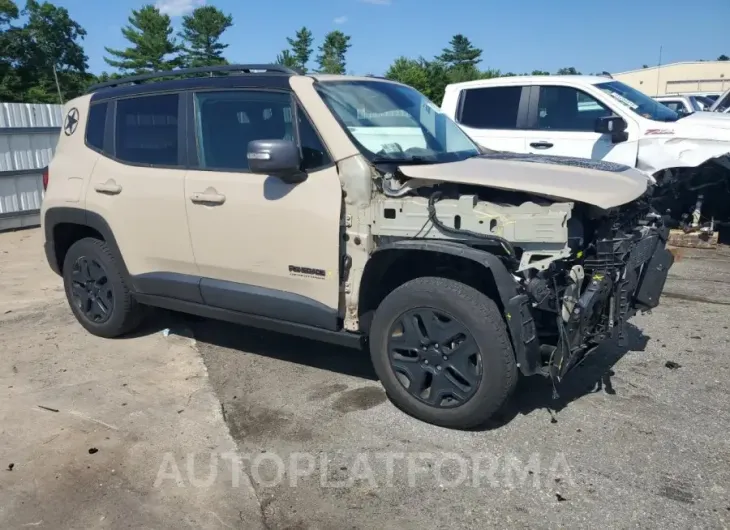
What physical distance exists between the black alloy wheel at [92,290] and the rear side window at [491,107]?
17.0 ft

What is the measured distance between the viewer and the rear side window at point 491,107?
823 centimetres

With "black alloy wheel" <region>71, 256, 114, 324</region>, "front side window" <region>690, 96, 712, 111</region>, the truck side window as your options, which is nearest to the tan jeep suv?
"black alloy wheel" <region>71, 256, 114, 324</region>

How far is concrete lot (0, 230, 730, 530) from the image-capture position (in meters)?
3.03

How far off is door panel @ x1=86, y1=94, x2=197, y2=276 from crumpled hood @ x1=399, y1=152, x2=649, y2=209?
1.80 metres

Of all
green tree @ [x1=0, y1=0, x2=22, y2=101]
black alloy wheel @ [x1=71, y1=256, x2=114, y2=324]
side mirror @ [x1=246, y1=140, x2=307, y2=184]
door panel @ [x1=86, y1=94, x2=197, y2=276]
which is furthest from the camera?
green tree @ [x1=0, y1=0, x2=22, y2=101]

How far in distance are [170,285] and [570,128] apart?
17.5ft

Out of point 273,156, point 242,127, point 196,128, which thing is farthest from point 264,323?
point 196,128

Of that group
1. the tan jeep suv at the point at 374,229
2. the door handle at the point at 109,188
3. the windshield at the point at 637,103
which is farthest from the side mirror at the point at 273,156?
the windshield at the point at 637,103

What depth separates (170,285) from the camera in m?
4.80

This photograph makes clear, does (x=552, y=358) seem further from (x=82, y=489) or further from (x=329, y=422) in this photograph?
(x=82, y=489)

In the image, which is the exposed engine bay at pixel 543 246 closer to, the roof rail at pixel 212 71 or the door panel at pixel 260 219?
the door panel at pixel 260 219

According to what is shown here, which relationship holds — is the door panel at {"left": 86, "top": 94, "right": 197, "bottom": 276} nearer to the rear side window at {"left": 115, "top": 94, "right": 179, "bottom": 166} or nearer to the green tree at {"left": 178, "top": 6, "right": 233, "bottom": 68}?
the rear side window at {"left": 115, "top": 94, "right": 179, "bottom": 166}

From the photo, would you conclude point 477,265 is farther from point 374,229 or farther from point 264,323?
point 264,323

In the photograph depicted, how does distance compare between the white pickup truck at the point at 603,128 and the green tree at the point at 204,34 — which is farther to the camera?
the green tree at the point at 204,34
